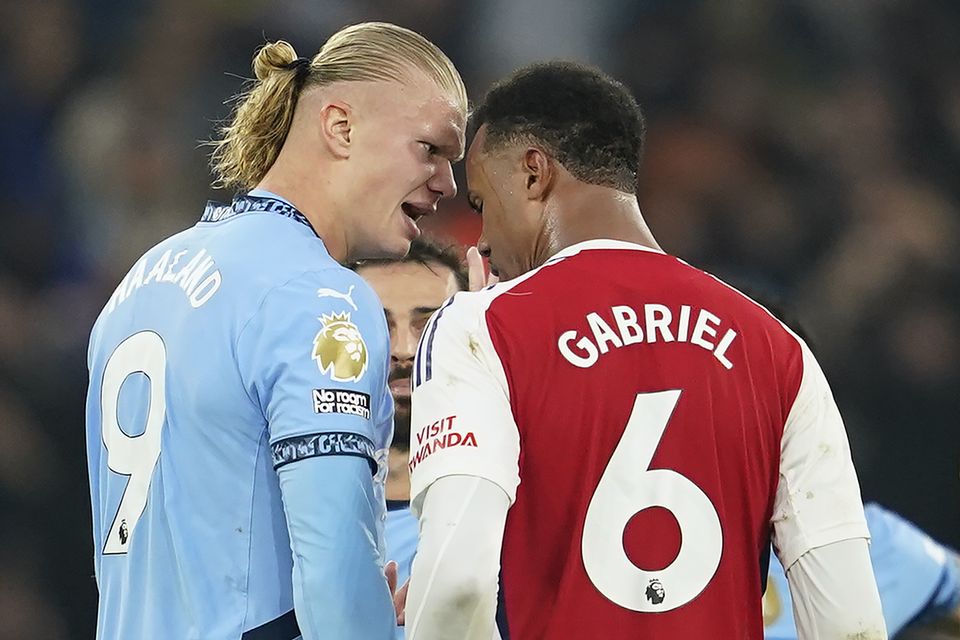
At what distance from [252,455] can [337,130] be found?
0.63 meters

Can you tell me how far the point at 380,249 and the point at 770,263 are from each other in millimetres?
2793

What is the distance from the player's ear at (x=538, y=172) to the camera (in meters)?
2.05

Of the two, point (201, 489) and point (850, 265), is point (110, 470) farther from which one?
point (850, 265)

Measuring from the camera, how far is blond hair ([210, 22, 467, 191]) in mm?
2236

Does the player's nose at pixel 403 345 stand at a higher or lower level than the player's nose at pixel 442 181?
lower

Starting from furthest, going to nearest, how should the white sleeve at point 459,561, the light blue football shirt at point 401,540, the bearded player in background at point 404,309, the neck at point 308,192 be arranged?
the bearded player in background at point 404,309
the light blue football shirt at point 401,540
the neck at point 308,192
the white sleeve at point 459,561

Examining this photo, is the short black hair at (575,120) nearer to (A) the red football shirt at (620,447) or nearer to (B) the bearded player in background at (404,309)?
(A) the red football shirt at (620,447)

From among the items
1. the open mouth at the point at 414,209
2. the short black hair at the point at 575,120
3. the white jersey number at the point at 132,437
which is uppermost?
the short black hair at the point at 575,120

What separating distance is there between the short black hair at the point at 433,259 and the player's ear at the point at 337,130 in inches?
65.2

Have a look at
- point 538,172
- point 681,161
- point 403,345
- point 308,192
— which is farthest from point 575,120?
point 681,161

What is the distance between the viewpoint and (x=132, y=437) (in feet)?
6.39

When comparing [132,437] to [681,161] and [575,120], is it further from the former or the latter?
[681,161]

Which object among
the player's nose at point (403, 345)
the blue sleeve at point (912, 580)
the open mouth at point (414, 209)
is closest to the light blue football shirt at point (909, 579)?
the blue sleeve at point (912, 580)

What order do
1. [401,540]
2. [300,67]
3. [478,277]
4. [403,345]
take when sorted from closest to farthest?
[300,67], [478,277], [401,540], [403,345]
